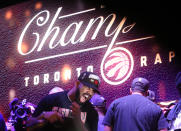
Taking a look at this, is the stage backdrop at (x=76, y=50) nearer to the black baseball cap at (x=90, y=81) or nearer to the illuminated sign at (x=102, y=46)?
the illuminated sign at (x=102, y=46)

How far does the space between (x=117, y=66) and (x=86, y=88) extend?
1656 millimetres

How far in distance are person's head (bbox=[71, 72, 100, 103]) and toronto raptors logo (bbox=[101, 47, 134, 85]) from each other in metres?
1.49

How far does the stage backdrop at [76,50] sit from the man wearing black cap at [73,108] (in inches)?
54.7

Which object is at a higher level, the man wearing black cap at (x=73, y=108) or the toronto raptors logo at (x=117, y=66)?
the toronto raptors logo at (x=117, y=66)

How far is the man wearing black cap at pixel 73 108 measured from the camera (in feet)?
10.7

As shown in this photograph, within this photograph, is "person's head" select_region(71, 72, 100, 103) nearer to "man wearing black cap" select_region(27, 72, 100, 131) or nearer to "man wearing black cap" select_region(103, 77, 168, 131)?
"man wearing black cap" select_region(27, 72, 100, 131)

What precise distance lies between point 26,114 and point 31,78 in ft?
3.41

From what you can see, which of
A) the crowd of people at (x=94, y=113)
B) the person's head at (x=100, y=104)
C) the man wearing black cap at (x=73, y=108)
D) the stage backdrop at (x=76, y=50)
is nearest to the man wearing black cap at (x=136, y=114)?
the crowd of people at (x=94, y=113)

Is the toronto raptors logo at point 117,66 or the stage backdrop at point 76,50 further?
the toronto raptors logo at point 117,66

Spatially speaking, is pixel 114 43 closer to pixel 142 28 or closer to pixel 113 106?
pixel 142 28

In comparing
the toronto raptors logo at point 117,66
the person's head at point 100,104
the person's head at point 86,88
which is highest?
the toronto raptors logo at point 117,66

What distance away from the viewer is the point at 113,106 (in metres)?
3.57

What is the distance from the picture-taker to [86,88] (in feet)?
11.8

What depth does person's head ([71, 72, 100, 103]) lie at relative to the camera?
358 cm
